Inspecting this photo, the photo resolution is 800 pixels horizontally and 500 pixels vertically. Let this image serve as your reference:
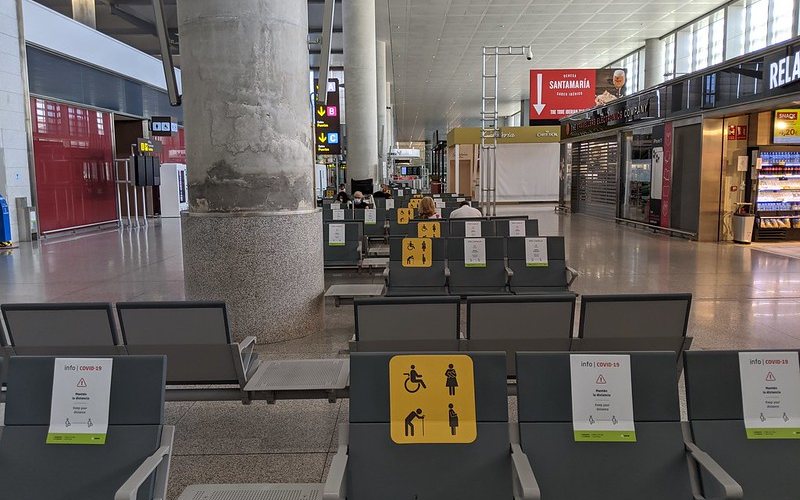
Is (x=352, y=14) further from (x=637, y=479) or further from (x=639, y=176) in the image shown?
(x=637, y=479)

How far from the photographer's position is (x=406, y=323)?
4137mm

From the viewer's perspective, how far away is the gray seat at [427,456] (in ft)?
8.61

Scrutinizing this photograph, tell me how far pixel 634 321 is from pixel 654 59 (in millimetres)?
28236

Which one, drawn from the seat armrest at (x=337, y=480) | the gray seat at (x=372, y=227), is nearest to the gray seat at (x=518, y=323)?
the seat armrest at (x=337, y=480)

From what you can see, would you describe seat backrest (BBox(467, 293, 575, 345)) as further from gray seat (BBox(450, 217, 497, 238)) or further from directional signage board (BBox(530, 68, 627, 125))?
directional signage board (BBox(530, 68, 627, 125))

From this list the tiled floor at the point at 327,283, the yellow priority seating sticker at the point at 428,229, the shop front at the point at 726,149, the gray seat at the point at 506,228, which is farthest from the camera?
the shop front at the point at 726,149

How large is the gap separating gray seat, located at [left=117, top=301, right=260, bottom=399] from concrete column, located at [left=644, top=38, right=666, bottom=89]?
1136 inches

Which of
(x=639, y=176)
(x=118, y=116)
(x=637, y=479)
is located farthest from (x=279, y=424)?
(x=118, y=116)

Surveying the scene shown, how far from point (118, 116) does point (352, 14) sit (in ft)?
30.9

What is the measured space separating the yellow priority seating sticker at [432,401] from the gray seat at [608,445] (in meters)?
0.23

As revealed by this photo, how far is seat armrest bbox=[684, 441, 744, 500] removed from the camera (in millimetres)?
2316

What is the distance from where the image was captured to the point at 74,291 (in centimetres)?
950

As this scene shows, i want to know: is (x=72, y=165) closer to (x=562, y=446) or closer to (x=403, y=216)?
(x=403, y=216)

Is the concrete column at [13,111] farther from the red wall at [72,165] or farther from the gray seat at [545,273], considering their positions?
the gray seat at [545,273]
